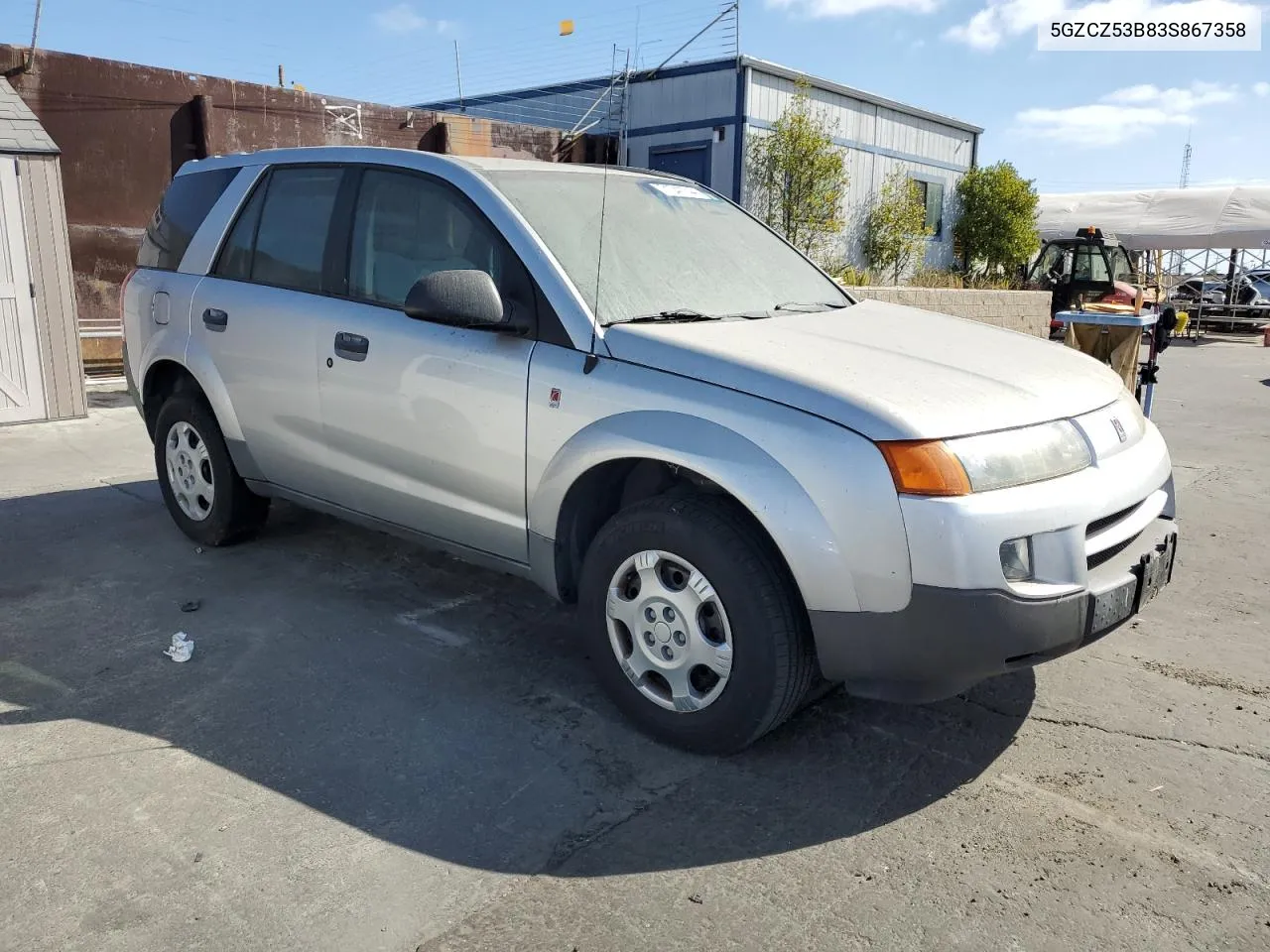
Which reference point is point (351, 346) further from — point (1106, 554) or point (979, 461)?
point (1106, 554)

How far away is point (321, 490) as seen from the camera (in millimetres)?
4414

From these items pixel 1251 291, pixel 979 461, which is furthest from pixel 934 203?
pixel 979 461

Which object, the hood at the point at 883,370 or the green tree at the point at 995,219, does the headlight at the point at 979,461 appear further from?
the green tree at the point at 995,219

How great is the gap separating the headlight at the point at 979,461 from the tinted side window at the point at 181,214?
12.3 feet

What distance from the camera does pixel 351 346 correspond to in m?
4.03

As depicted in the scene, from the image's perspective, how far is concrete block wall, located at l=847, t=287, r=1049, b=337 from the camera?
38.8 ft

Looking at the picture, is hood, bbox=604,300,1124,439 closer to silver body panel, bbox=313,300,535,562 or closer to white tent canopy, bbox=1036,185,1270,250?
silver body panel, bbox=313,300,535,562

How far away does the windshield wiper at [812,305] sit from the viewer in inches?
155

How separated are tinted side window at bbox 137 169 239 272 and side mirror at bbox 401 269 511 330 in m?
2.10

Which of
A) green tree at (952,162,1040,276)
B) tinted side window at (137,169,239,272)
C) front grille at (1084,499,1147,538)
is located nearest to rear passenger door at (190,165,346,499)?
tinted side window at (137,169,239,272)

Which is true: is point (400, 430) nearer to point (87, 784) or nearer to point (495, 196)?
point (495, 196)

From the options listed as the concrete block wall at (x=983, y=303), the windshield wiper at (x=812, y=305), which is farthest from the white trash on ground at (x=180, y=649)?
the concrete block wall at (x=983, y=303)

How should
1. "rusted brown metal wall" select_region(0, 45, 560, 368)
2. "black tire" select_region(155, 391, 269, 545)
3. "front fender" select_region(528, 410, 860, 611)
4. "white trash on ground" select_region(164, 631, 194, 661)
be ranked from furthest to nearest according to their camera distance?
"rusted brown metal wall" select_region(0, 45, 560, 368)
"black tire" select_region(155, 391, 269, 545)
"white trash on ground" select_region(164, 631, 194, 661)
"front fender" select_region(528, 410, 860, 611)

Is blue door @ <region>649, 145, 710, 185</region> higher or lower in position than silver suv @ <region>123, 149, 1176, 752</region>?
higher
